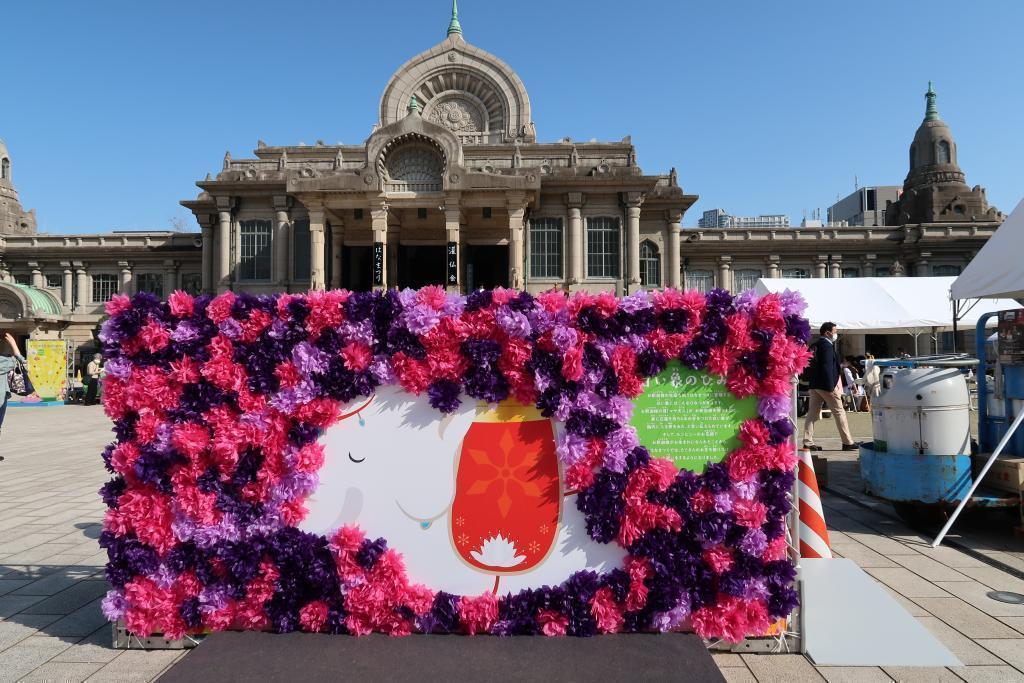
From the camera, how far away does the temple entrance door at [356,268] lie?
3109cm

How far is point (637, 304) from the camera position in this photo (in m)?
3.63

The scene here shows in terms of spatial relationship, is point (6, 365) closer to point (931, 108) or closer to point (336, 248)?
point (336, 248)

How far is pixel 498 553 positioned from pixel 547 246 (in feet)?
89.7

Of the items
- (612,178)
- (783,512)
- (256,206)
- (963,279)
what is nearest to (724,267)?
(612,178)

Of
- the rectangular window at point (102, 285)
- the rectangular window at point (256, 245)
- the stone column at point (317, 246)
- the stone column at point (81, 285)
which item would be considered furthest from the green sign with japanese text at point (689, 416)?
the stone column at point (81, 285)

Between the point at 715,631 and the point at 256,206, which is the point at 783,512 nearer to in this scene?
the point at 715,631

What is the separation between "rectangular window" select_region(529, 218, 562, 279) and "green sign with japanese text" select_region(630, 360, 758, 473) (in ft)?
88.0

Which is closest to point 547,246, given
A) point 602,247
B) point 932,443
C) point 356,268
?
point 602,247

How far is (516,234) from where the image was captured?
27.2 m

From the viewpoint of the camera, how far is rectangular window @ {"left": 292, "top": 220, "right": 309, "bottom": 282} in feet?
102

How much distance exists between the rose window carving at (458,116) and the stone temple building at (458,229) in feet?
0.27

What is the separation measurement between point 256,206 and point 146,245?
479 inches

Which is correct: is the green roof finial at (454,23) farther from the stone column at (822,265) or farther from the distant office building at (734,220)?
the distant office building at (734,220)

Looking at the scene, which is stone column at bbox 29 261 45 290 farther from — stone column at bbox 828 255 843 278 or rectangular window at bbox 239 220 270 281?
stone column at bbox 828 255 843 278
